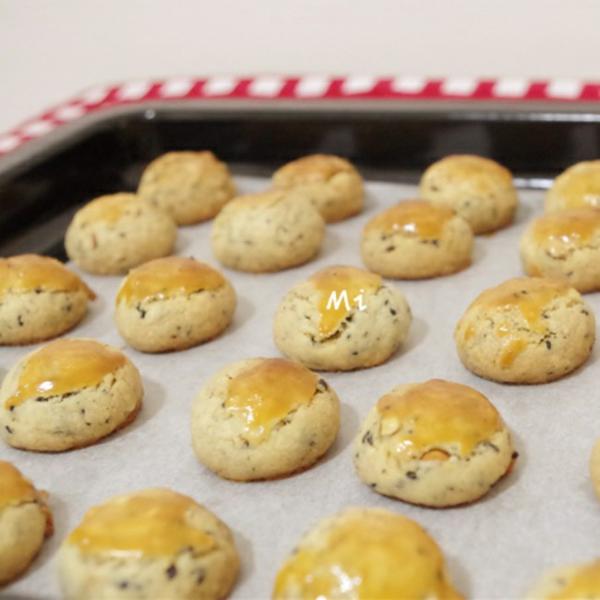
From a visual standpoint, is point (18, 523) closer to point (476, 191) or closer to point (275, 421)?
point (275, 421)

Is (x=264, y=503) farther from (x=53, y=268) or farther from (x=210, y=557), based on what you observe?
(x=53, y=268)

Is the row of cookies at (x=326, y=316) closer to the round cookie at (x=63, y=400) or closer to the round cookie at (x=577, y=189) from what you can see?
the round cookie at (x=63, y=400)

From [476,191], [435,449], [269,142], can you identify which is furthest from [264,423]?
[269,142]

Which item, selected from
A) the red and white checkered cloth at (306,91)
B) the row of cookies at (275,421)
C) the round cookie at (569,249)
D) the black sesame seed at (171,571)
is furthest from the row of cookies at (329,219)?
the black sesame seed at (171,571)

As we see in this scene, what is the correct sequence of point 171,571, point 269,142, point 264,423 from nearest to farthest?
point 171,571
point 264,423
point 269,142

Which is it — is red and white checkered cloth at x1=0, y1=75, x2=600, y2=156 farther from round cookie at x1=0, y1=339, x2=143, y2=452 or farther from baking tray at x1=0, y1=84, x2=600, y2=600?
round cookie at x1=0, y1=339, x2=143, y2=452

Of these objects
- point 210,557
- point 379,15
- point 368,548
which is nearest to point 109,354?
point 210,557
